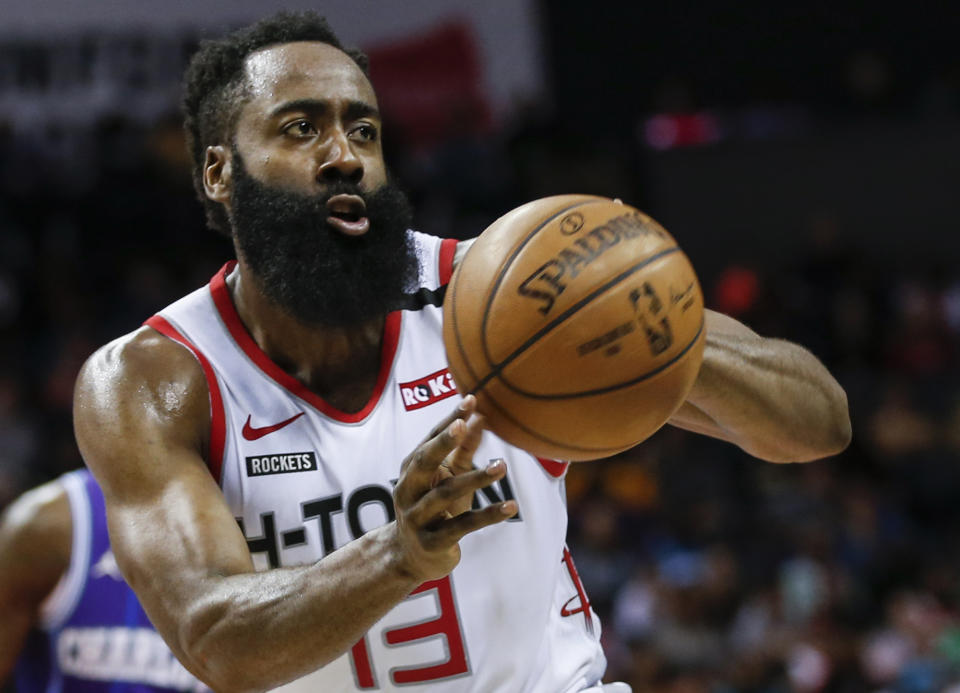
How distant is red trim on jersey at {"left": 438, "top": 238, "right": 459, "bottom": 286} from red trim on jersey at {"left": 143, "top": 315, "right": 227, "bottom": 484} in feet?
2.10

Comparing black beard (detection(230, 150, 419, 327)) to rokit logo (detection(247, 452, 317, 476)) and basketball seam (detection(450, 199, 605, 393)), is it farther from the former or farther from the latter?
basketball seam (detection(450, 199, 605, 393))

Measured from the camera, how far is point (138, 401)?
2.86m

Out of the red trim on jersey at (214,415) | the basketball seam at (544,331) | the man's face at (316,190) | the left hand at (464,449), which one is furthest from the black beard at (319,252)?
the left hand at (464,449)

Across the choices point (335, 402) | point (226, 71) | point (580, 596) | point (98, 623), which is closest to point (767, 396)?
point (580, 596)

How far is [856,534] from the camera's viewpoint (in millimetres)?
8992

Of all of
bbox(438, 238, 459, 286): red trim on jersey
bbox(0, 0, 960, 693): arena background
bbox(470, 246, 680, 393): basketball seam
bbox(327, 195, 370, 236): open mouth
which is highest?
bbox(327, 195, 370, 236): open mouth

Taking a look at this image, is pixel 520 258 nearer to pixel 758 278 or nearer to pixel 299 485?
pixel 299 485

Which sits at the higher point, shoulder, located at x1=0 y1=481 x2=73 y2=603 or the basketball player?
the basketball player

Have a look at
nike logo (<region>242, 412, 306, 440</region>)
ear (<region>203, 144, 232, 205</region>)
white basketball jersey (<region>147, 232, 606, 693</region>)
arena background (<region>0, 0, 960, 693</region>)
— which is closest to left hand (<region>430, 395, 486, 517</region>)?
white basketball jersey (<region>147, 232, 606, 693</region>)

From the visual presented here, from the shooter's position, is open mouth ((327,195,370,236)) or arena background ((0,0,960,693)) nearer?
open mouth ((327,195,370,236))

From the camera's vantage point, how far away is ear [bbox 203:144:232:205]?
327 centimetres

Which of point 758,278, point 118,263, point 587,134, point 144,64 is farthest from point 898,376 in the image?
point 144,64

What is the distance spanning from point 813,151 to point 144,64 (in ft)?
20.8

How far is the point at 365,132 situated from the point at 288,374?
611 mm
